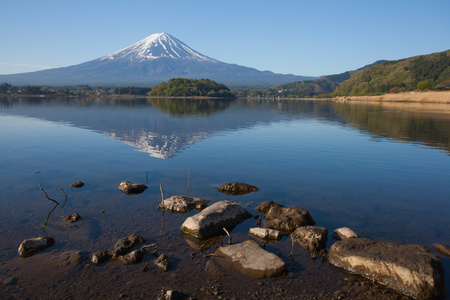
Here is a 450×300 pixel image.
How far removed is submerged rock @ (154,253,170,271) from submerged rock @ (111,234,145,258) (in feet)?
3.86

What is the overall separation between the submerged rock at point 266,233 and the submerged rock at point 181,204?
303 centimetres

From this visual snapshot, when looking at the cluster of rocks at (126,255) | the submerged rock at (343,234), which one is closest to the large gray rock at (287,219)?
the submerged rock at (343,234)

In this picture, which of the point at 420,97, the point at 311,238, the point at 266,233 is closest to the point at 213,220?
the point at 266,233

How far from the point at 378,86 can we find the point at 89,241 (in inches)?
8614

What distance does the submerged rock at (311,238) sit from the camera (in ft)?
32.3

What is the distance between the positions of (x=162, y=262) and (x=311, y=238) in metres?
4.79

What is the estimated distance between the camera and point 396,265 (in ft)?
26.6

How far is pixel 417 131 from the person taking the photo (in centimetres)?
3875

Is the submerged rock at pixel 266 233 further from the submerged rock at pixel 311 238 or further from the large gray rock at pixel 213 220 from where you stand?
the large gray rock at pixel 213 220

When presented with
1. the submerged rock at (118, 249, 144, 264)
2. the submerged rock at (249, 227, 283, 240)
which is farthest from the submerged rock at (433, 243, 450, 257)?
the submerged rock at (118, 249, 144, 264)

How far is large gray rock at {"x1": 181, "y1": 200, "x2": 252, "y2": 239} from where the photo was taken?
34.4 ft

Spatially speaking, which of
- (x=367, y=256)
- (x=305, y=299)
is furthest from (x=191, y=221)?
(x=367, y=256)

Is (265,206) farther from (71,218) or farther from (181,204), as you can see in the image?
(71,218)

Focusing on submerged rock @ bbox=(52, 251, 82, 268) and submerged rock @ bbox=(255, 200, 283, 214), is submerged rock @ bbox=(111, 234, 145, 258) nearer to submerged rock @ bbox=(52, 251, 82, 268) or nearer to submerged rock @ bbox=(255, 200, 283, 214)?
submerged rock @ bbox=(52, 251, 82, 268)
